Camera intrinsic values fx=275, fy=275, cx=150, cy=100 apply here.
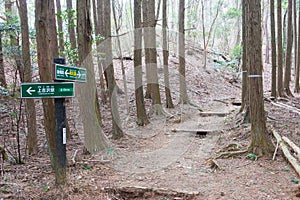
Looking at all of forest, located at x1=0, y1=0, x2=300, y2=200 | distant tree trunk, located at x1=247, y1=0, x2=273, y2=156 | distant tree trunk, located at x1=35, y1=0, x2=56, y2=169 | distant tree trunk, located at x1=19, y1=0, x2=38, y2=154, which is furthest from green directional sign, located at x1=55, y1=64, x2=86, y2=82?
distant tree trunk, located at x1=247, y1=0, x2=273, y2=156

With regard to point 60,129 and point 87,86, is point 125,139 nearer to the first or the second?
point 87,86

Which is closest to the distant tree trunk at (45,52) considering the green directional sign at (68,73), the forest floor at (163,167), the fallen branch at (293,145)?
the green directional sign at (68,73)

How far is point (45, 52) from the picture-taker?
16.0 ft

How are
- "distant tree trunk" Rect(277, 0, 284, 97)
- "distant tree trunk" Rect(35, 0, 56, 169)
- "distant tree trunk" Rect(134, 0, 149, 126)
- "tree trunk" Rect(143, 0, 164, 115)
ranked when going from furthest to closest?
"distant tree trunk" Rect(277, 0, 284, 97)
"tree trunk" Rect(143, 0, 164, 115)
"distant tree trunk" Rect(134, 0, 149, 126)
"distant tree trunk" Rect(35, 0, 56, 169)

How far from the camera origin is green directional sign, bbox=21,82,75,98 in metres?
4.29

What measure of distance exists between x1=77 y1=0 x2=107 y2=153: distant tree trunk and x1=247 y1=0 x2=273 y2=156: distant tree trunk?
13.0 ft

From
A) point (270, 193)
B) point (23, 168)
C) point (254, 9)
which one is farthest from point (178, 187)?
point (254, 9)

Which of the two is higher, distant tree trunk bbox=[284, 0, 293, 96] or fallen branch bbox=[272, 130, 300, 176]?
distant tree trunk bbox=[284, 0, 293, 96]

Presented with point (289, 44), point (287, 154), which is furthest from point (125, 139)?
point (289, 44)

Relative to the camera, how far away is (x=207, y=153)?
A: 7.69m

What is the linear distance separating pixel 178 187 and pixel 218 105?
10.4 meters

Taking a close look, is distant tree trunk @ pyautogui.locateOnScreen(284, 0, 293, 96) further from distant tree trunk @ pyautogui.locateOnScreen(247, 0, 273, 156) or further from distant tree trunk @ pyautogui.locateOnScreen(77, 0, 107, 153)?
distant tree trunk @ pyautogui.locateOnScreen(77, 0, 107, 153)

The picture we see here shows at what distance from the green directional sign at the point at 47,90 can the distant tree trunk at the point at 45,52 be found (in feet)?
1.80

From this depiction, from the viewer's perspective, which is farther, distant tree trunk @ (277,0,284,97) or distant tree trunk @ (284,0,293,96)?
distant tree trunk @ (284,0,293,96)
